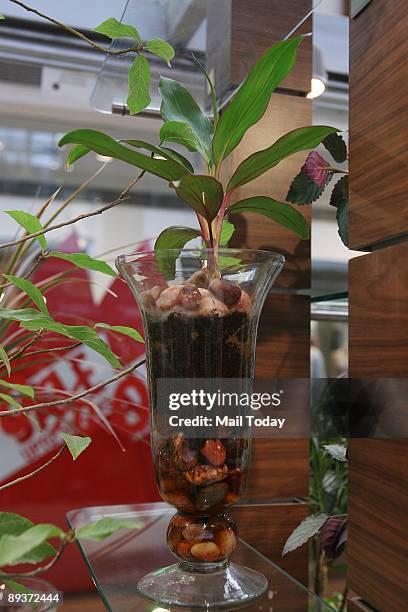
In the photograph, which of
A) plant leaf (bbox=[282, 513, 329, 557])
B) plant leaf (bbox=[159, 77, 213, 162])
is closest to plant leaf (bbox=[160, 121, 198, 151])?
plant leaf (bbox=[159, 77, 213, 162])

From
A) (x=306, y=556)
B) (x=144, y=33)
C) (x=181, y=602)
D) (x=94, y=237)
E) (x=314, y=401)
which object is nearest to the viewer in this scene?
(x=181, y=602)

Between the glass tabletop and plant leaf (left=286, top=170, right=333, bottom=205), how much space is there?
0.61 meters

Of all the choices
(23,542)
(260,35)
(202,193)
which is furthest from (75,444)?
(260,35)

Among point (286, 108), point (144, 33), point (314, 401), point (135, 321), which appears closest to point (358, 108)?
point (286, 108)

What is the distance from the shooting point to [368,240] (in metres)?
0.90

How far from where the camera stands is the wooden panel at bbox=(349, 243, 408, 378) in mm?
814

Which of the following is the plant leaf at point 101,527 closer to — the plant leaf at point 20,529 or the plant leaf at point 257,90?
the plant leaf at point 20,529

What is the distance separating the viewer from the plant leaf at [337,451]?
109 centimetres

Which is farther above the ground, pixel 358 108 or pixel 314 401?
pixel 358 108

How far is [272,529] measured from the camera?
3.95 feet

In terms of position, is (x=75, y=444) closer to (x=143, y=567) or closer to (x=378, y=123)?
(x=143, y=567)

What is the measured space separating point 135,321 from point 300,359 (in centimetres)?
194

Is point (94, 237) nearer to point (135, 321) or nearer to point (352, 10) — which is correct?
point (135, 321)

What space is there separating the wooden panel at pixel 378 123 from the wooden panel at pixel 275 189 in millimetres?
290
